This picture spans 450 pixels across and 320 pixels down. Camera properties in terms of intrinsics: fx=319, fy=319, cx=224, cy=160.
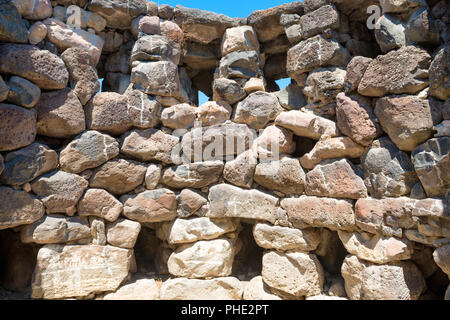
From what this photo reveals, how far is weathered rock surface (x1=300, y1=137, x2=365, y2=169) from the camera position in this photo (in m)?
3.03

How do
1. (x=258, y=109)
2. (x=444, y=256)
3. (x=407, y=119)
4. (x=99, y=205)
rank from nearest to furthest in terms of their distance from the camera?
(x=444, y=256)
(x=407, y=119)
(x=99, y=205)
(x=258, y=109)

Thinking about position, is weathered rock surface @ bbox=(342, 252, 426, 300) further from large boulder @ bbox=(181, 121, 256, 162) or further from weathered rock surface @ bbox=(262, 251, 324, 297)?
large boulder @ bbox=(181, 121, 256, 162)

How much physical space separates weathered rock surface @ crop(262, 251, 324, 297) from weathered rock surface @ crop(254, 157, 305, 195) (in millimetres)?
670

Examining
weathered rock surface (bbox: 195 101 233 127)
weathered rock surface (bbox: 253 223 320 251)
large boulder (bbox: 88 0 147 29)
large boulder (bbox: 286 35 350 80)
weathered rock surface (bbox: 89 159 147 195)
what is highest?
large boulder (bbox: 88 0 147 29)

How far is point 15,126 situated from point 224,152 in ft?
6.64

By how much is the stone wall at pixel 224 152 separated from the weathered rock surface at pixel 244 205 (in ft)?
0.05

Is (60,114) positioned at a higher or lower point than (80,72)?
lower

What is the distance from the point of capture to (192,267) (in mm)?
3404

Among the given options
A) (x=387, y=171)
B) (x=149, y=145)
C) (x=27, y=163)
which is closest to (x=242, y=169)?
(x=149, y=145)

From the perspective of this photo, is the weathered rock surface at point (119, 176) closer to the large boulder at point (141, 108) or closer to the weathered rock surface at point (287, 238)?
the large boulder at point (141, 108)

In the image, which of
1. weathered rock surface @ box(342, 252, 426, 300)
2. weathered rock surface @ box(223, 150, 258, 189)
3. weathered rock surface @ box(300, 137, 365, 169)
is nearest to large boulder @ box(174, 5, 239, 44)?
weathered rock surface @ box(223, 150, 258, 189)

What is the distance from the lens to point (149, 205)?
3445mm

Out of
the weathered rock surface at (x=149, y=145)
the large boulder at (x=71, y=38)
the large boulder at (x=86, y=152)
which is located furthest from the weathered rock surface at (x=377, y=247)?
the large boulder at (x=71, y=38)

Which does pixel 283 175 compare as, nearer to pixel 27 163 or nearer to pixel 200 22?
pixel 200 22
